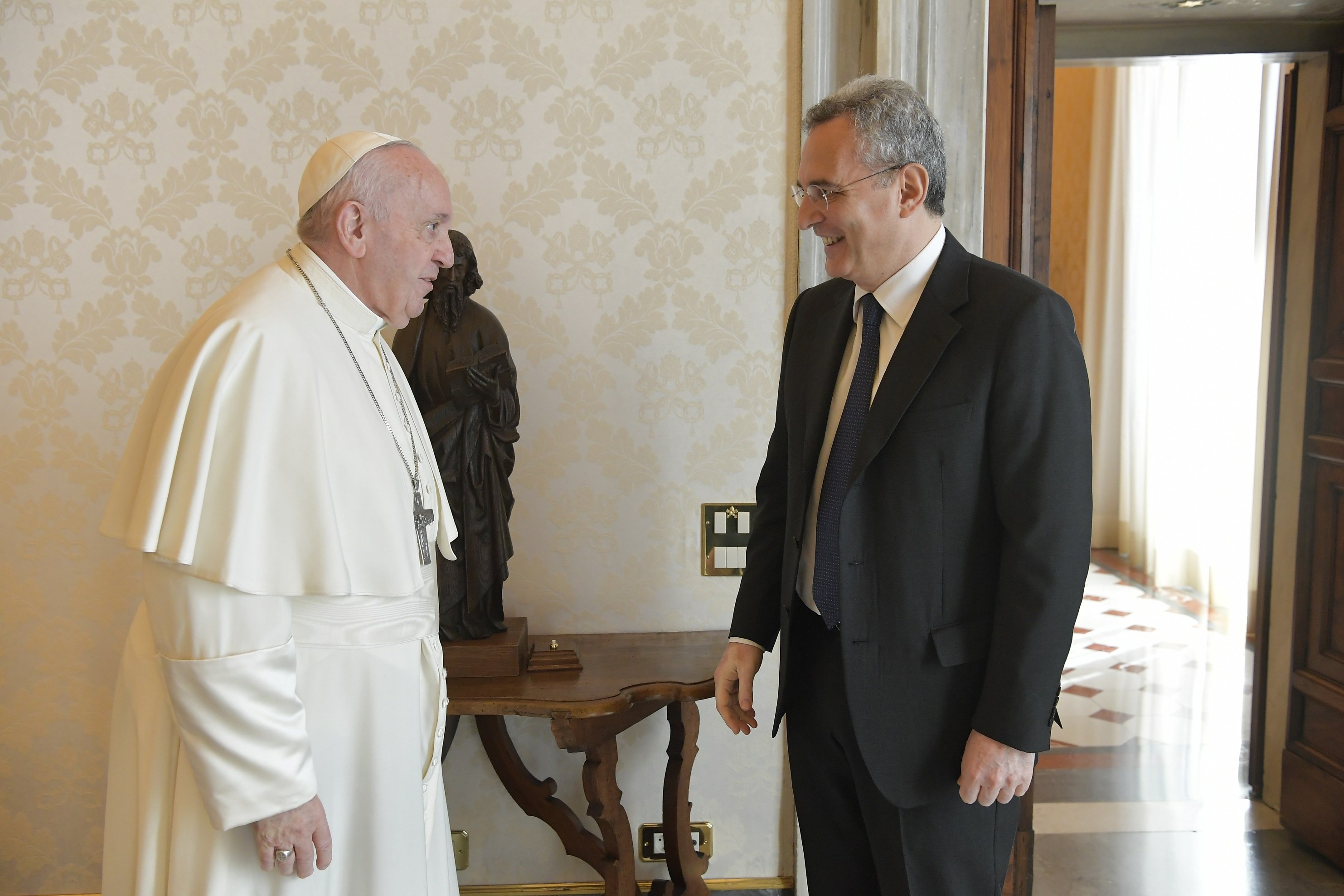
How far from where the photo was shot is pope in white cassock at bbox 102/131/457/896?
4.75ft

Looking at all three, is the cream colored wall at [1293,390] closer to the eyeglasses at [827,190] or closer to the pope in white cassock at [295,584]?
the eyeglasses at [827,190]

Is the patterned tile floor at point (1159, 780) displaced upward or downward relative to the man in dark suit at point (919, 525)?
downward

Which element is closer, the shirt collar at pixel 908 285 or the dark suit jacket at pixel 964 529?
the dark suit jacket at pixel 964 529

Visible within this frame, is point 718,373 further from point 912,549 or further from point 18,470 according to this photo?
point 18,470

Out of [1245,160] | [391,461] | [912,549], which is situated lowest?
[912,549]

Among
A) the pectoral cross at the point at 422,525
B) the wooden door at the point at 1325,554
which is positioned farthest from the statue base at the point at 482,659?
the wooden door at the point at 1325,554

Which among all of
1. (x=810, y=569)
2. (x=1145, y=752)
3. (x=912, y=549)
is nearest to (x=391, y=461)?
(x=810, y=569)

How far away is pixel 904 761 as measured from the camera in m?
1.63

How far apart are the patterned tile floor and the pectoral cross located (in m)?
2.15

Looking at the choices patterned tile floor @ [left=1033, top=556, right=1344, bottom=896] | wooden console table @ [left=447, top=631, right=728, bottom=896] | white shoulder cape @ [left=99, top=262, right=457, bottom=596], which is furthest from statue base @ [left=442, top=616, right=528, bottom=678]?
patterned tile floor @ [left=1033, top=556, right=1344, bottom=896]

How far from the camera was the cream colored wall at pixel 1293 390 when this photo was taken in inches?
125

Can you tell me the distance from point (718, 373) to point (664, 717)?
0.97m

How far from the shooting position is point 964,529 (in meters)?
1.59

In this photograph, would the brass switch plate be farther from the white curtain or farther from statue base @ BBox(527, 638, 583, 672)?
the white curtain
